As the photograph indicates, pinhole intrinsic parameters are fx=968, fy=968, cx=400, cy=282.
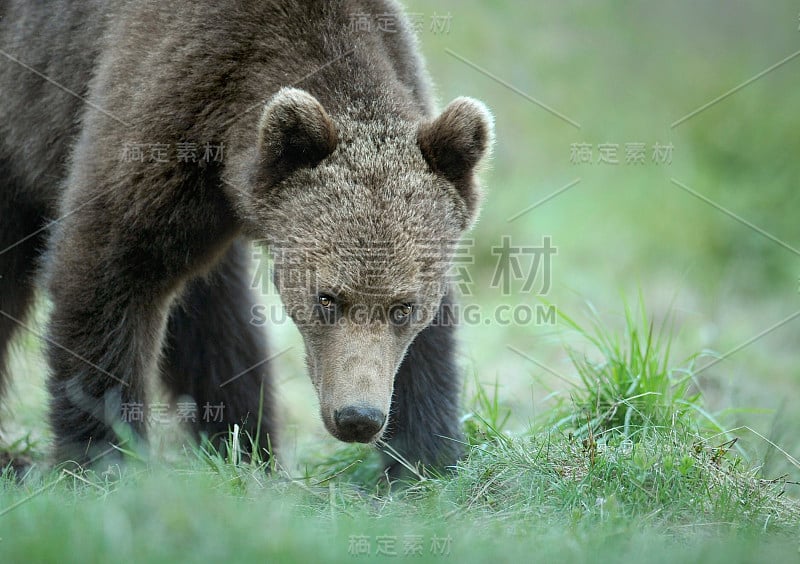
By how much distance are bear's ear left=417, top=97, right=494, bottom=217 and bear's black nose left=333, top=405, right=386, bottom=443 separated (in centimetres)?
144

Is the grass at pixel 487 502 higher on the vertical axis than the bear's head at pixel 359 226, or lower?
lower

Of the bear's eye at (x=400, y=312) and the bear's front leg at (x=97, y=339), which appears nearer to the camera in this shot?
the bear's eye at (x=400, y=312)

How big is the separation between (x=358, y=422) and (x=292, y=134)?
5.04ft

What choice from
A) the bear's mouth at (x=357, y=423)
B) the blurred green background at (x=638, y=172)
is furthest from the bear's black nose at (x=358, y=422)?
the blurred green background at (x=638, y=172)

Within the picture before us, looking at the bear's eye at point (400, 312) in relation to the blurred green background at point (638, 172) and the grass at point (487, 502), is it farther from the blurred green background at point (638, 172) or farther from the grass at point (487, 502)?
the blurred green background at point (638, 172)

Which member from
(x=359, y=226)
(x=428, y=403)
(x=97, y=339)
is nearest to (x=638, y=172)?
(x=428, y=403)

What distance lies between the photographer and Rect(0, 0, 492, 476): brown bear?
16.5ft

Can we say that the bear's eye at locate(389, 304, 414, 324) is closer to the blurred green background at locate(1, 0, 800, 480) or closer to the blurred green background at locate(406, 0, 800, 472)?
the blurred green background at locate(1, 0, 800, 480)

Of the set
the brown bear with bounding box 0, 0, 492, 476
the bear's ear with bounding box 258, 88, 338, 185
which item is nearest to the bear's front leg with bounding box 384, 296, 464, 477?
the brown bear with bounding box 0, 0, 492, 476

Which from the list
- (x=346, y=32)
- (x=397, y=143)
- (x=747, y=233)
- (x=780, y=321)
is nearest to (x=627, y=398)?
(x=397, y=143)

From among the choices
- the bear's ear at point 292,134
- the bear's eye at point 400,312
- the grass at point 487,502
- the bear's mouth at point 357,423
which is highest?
the bear's ear at point 292,134

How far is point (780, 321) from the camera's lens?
1180cm

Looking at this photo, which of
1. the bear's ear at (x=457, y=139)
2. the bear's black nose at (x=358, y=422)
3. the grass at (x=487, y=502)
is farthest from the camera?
the bear's ear at (x=457, y=139)

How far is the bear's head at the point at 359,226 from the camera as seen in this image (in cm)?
495
